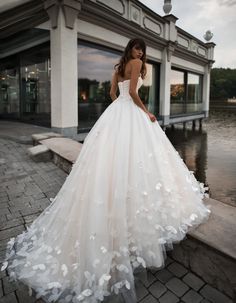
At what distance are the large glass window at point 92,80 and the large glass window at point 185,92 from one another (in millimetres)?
5411

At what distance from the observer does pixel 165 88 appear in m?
11.6

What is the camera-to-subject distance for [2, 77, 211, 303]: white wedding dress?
5.57ft

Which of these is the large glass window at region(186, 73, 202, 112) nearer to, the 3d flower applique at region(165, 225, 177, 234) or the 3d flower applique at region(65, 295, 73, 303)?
the 3d flower applique at region(165, 225, 177, 234)

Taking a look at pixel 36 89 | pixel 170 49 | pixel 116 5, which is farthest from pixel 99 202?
pixel 170 49

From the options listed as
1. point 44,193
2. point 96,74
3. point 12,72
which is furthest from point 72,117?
point 12,72

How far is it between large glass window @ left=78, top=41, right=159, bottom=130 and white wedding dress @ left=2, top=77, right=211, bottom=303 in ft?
18.1

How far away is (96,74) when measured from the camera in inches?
331

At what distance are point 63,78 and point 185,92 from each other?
9945 millimetres

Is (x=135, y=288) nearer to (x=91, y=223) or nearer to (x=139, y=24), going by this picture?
(x=91, y=223)

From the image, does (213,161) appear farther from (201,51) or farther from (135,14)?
(201,51)

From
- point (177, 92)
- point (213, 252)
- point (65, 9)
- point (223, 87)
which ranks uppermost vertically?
point (223, 87)

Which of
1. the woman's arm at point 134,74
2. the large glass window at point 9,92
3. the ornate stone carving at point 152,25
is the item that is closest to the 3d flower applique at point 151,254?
the woman's arm at point 134,74

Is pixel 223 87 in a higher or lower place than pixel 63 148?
higher

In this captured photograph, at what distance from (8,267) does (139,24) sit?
9396 mm
